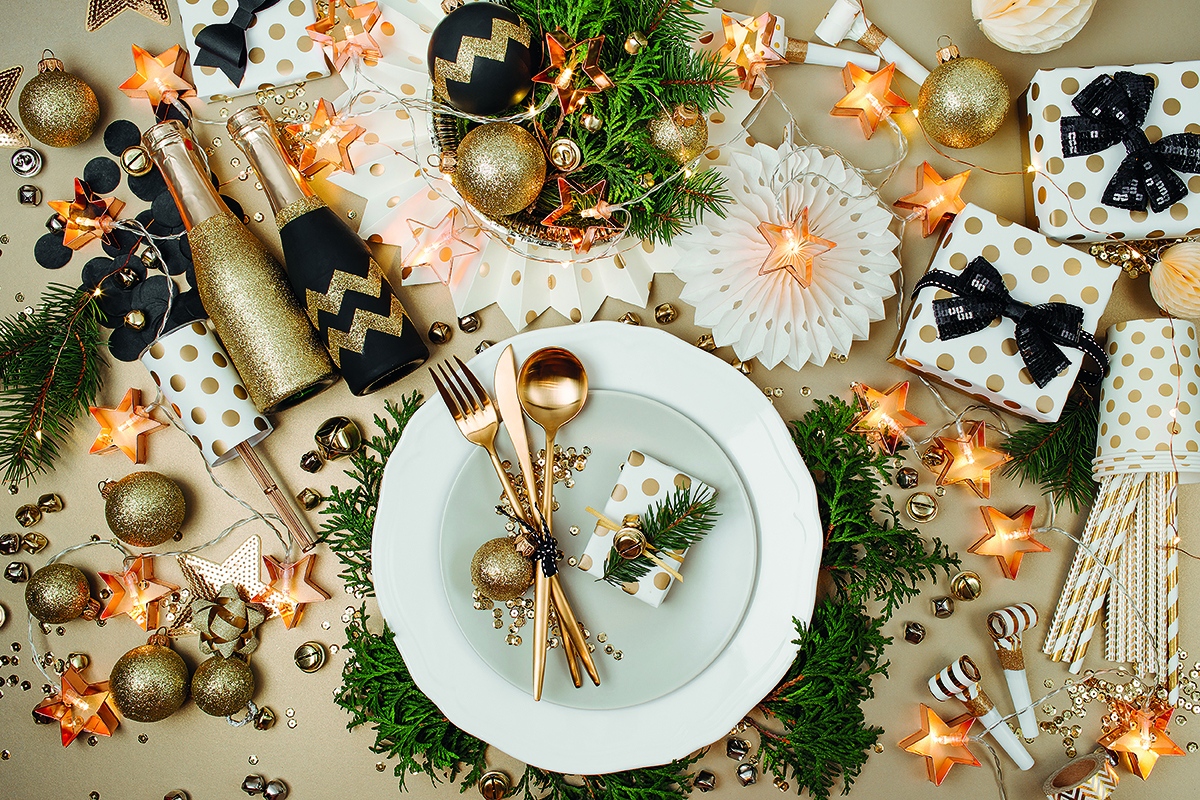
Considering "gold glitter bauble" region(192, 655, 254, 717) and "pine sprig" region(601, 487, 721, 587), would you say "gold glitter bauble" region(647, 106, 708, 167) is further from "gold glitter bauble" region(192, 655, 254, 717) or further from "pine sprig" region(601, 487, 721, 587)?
"gold glitter bauble" region(192, 655, 254, 717)

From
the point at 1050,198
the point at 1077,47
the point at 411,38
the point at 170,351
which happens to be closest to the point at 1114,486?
the point at 1050,198

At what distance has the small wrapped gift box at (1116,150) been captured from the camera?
88 centimetres

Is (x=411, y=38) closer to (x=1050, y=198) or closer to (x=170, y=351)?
(x=170, y=351)

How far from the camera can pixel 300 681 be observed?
0.98 metres

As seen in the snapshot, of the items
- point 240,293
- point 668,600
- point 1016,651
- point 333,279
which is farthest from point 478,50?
point 1016,651

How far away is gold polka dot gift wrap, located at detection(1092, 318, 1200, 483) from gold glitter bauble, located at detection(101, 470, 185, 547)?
1.29 m

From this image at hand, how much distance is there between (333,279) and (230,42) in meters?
0.40

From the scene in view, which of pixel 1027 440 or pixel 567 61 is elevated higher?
pixel 567 61

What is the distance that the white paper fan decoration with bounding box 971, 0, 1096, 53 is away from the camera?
0.89 meters

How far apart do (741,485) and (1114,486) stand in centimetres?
54

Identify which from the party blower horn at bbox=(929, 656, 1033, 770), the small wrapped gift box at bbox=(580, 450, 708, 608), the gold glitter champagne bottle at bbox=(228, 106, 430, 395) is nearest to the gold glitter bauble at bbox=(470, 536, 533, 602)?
the small wrapped gift box at bbox=(580, 450, 708, 608)

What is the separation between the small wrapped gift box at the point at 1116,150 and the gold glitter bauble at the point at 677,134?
533 millimetres

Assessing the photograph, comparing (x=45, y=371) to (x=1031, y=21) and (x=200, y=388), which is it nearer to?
(x=200, y=388)

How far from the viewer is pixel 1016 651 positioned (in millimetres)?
937
